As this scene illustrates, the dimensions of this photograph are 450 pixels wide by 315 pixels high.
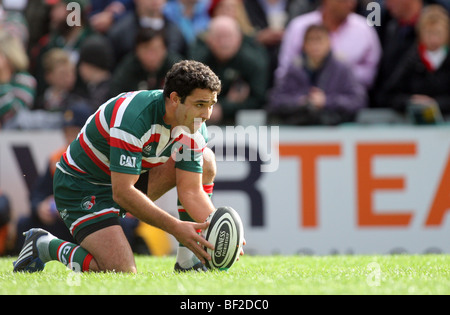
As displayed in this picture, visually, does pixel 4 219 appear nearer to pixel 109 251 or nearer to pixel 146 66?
pixel 146 66

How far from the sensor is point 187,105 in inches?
225

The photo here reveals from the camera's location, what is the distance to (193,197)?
6.15 m

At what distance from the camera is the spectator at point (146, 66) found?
10984 millimetres

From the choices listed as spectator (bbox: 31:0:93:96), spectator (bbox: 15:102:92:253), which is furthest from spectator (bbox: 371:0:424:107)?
spectator (bbox: 31:0:93:96)

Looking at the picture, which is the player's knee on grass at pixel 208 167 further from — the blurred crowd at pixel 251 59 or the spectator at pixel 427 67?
the spectator at pixel 427 67

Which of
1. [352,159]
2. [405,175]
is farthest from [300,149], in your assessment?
[405,175]

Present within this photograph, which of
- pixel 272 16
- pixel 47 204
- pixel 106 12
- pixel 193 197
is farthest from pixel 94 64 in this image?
pixel 193 197

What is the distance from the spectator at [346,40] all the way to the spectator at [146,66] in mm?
1778

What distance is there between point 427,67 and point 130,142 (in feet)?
20.7

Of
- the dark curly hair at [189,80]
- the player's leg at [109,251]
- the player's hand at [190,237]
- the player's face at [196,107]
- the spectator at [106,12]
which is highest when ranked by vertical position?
the spectator at [106,12]

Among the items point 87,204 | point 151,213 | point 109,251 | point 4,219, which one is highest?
point 151,213

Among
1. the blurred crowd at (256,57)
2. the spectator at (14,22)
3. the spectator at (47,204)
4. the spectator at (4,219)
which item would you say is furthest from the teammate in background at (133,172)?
the spectator at (14,22)
